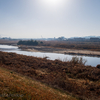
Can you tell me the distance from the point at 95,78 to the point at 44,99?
902cm

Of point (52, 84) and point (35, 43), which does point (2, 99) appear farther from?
point (35, 43)

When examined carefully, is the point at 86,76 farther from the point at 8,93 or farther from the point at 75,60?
the point at 8,93

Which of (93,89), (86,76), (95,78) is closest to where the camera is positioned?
(93,89)

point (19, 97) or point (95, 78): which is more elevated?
point (19, 97)

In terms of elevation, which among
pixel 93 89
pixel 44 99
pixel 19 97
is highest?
A: pixel 19 97

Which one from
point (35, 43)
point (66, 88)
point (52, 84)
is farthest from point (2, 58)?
point (35, 43)

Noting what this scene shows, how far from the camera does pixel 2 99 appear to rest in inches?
193

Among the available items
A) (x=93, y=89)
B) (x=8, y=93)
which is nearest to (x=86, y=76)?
(x=93, y=89)

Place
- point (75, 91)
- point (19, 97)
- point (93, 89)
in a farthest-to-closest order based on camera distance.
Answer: point (93, 89)
point (75, 91)
point (19, 97)

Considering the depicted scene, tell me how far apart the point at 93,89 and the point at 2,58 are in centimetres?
1739

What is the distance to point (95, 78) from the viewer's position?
12.7 metres

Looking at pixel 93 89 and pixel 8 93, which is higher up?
pixel 8 93

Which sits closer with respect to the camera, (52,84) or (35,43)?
(52,84)

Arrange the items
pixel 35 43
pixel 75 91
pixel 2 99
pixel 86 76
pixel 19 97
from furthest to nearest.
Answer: pixel 35 43
pixel 86 76
pixel 75 91
pixel 19 97
pixel 2 99
